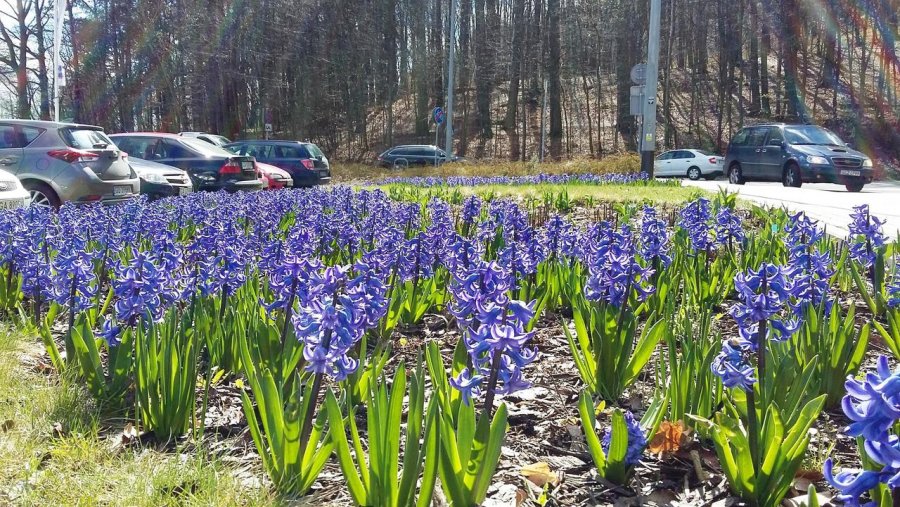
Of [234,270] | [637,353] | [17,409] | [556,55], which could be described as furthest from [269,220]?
[556,55]

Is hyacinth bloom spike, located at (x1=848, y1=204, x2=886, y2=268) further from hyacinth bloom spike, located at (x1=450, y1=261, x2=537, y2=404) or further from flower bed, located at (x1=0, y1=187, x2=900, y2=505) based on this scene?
hyacinth bloom spike, located at (x1=450, y1=261, x2=537, y2=404)

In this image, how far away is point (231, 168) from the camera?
46.0 ft

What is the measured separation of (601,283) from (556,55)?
113 ft

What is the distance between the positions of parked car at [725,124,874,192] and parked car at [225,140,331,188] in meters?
11.7

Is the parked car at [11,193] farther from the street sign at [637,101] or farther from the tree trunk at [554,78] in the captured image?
the tree trunk at [554,78]

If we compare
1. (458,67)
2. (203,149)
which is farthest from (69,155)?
(458,67)

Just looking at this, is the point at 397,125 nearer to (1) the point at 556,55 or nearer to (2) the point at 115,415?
(1) the point at 556,55

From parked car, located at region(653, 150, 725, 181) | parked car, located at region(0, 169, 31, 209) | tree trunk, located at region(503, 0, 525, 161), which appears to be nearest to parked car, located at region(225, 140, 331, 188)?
parked car, located at region(0, 169, 31, 209)

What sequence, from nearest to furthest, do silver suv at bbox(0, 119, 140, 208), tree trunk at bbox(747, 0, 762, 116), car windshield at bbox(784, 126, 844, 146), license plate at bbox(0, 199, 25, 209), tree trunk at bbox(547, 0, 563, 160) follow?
license plate at bbox(0, 199, 25, 209) → silver suv at bbox(0, 119, 140, 208) → car windshield at bbox(784, 126, 844, 146) → tree trunk at bbox(547, 0, 563, 160) → tree trunk at bbox(747, 0, 762, 116)

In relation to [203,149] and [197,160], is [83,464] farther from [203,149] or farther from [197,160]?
[203,149]

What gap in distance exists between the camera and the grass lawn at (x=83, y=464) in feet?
6.29

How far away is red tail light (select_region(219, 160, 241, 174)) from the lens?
46.0ft

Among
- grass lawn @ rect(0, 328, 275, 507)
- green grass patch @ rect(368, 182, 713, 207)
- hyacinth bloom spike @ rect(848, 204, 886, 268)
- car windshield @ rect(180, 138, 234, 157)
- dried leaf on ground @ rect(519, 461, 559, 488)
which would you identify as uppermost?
car windshield @ rect(180, 138, 234, 157)

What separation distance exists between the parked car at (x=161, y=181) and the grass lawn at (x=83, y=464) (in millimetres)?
9712
